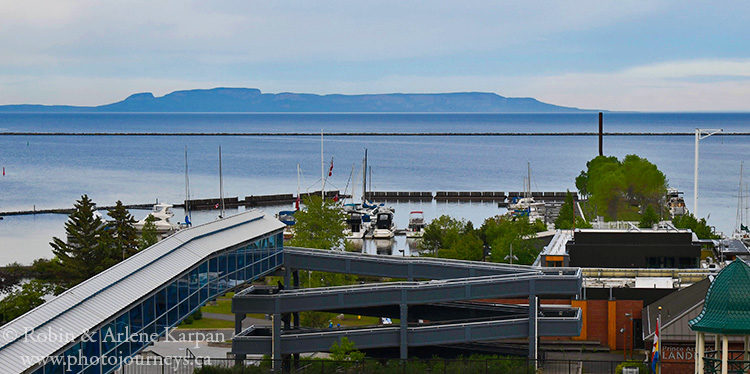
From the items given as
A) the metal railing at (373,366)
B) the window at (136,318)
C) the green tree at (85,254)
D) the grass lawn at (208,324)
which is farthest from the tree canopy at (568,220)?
the window at (136,318)

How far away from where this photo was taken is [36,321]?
78.7ft

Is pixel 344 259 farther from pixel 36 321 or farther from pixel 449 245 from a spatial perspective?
pixel 449 245

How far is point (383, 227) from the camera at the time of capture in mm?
105375

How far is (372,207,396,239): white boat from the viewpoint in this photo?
341 feet

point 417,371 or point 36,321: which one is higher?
point 36,321

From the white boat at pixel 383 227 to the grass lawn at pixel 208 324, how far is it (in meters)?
49.9

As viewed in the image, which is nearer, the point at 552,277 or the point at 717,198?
the point at 552,277

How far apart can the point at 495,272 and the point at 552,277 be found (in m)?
3.76

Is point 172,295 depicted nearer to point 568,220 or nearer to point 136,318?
point 136,318

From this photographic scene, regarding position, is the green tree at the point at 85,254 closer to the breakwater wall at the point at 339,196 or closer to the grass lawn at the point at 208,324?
the grass lawn at the point at 208,324

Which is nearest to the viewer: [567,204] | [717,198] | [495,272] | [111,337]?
[111,337]

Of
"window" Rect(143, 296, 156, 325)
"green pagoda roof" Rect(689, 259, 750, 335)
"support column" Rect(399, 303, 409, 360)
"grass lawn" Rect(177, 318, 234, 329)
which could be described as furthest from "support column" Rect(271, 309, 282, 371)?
"green pagoda roof" Rect(689, 259, 750, 335)

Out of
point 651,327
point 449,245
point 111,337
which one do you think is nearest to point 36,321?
point 111,337

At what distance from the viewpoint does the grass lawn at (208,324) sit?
52.1 meters
